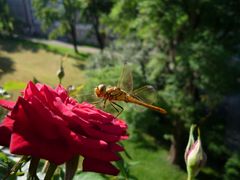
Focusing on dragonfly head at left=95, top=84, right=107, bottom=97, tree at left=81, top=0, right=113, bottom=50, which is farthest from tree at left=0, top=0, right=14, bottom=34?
dragonfly head at left=95, top=84, right=107, bottom=97

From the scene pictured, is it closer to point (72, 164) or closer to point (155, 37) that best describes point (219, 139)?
point (155, 37)

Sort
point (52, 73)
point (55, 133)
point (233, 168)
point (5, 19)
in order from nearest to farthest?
point (55, 133), point (233, 168), point (52, 73), point (5, 19)

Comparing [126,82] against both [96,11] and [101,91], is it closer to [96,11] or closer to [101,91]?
[101,91]

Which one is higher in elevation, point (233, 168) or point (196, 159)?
point (196, 159)

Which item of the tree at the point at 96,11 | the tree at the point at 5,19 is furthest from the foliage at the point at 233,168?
the tree at the point at 5,19

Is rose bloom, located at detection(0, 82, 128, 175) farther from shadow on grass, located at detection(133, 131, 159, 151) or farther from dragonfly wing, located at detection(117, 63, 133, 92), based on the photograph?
shadow on grass, located at detection(133, 131, 159, 151)

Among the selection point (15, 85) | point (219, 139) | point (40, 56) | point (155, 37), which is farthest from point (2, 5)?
point (15, 85)

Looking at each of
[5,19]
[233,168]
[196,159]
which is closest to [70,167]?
[196,159]

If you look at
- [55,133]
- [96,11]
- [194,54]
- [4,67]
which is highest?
[55,133]
